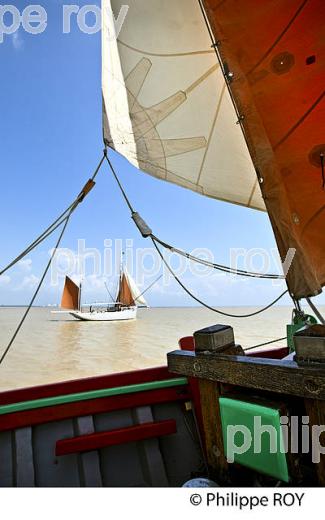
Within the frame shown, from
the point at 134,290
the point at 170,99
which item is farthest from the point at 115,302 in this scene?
the point at 170,99

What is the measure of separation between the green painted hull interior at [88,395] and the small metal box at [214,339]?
1382 millimetres

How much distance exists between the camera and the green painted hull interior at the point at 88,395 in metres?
2.70

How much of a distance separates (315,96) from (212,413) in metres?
3.67

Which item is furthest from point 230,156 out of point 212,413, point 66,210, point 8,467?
point 8,467

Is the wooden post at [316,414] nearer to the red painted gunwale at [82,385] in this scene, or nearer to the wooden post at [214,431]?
the wooden post at [214,431]

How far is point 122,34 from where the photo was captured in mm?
4938

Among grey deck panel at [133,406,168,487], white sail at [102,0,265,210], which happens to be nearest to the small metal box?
grey deck panel at [133,406,168,487]

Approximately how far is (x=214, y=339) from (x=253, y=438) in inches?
23.7

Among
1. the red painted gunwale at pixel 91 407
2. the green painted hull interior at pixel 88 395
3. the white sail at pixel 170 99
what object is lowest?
the red painted gunwale at pixel 91 407

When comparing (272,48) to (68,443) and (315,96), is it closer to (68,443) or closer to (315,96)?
(315,96)

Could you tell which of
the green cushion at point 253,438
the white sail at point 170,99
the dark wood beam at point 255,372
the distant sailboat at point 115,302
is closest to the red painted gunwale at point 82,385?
the dark wood beam at point 255,372

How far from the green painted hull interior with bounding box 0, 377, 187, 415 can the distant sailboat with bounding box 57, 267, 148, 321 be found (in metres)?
54.3

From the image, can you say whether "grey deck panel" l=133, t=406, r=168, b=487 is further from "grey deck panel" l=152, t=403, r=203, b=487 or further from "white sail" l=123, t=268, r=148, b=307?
"white sail" l=123, t=268, r=148, b=307

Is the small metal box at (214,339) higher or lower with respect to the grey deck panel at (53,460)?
higher
